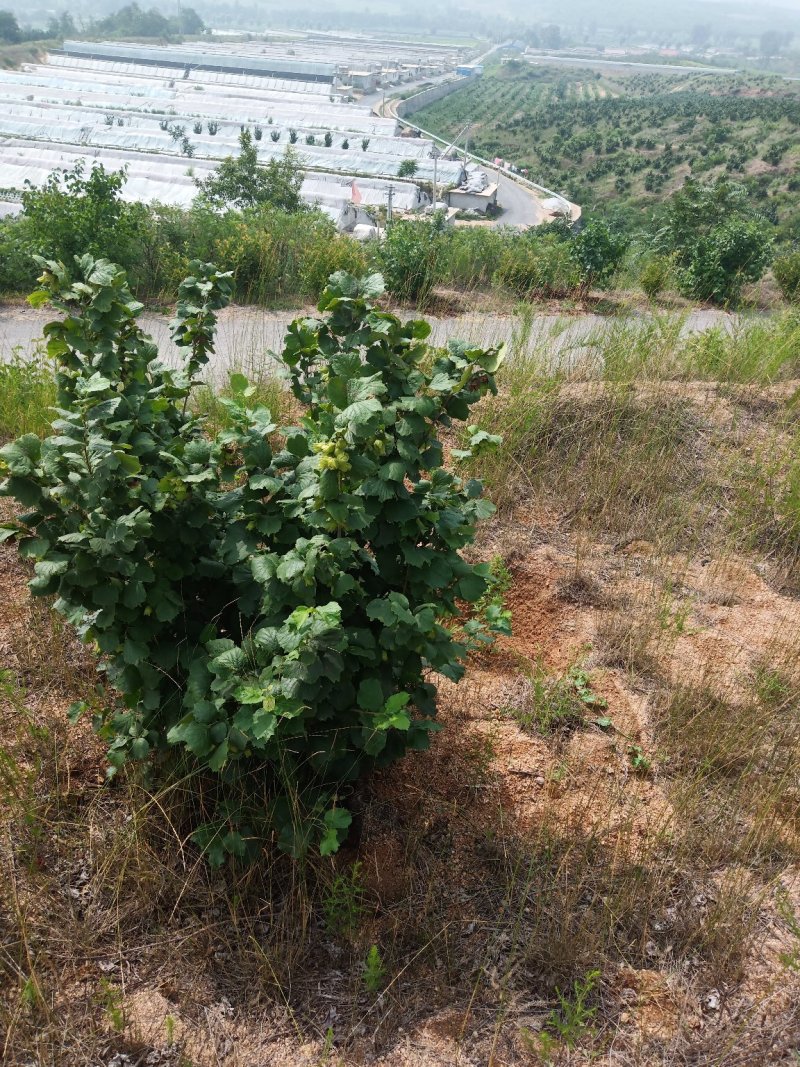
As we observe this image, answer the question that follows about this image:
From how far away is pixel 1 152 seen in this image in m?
39.1

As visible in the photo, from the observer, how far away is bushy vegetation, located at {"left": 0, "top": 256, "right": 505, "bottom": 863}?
77.2 inches

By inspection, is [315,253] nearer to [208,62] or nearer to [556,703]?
[556,703]

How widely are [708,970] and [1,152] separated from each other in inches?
1857

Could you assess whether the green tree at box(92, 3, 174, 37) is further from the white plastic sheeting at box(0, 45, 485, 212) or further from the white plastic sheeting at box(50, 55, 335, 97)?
the white plastic sheeting at box(50, 55, 335, 97)

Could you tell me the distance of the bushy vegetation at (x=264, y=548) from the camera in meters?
1.96

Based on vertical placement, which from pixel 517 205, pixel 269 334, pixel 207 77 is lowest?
pixel 269 334

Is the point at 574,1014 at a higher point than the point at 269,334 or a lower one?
lower

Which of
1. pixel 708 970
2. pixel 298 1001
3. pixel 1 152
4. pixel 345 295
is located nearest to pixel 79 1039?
pixel 298 1001

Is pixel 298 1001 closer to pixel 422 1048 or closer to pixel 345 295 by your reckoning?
pixel 422 1048

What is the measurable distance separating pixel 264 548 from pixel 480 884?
1.27 m

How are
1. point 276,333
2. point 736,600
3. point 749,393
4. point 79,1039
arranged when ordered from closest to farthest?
1. point 79,1039
2. point 736,600
3. point 749,393
4. point 276,333

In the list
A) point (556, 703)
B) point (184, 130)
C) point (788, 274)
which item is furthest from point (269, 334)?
point (184, 130)

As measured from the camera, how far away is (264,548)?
2387mm

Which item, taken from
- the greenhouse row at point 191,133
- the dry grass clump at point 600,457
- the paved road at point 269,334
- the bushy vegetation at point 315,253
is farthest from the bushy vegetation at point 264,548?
the greenhouse row at point 191,133
